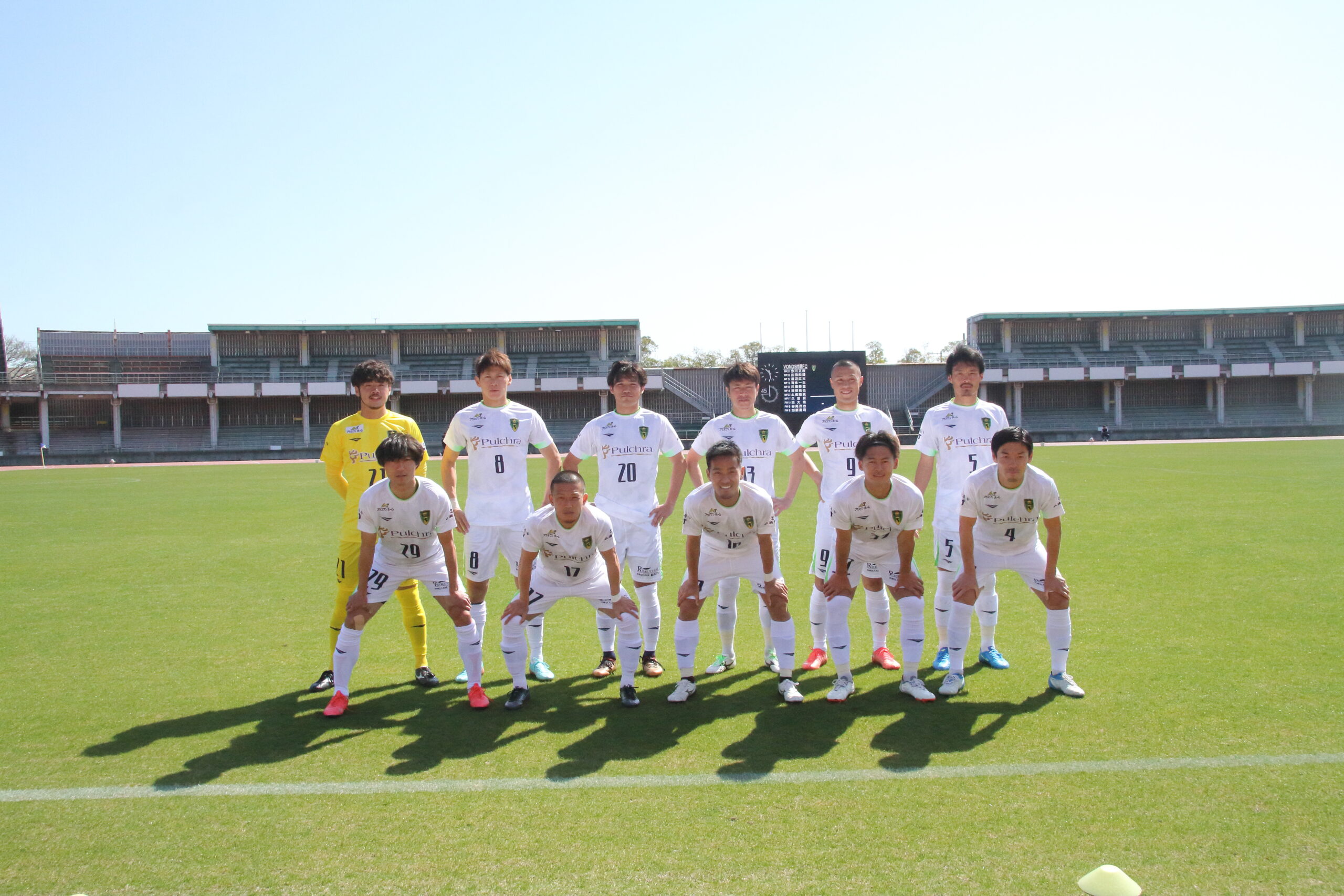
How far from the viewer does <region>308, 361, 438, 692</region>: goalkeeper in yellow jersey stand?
5.64 meters

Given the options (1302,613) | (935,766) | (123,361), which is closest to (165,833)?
(935,766)

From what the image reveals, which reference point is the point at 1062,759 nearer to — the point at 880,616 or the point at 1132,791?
the point at 1132,791

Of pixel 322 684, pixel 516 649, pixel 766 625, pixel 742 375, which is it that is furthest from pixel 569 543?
pixel 742 375

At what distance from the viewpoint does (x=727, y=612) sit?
581 centimetres

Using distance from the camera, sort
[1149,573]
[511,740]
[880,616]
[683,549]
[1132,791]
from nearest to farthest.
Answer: [1132,791]
[511,740]
[880,616]
[1149,573]
[683,549]

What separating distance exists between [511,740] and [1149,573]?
280 inches

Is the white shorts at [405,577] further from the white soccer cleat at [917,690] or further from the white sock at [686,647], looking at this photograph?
the white soccer cleat at [917,690]

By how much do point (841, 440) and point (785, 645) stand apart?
1.90m

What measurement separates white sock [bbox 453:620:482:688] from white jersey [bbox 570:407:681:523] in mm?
1324

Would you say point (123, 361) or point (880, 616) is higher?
point (123, 361)

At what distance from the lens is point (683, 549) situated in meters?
11.5

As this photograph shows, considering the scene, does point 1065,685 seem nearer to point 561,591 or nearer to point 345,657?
point 561,591

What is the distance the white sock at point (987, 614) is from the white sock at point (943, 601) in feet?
0.69

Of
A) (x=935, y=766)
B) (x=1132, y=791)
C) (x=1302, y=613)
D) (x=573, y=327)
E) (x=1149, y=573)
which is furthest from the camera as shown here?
(x=573, y=327)
